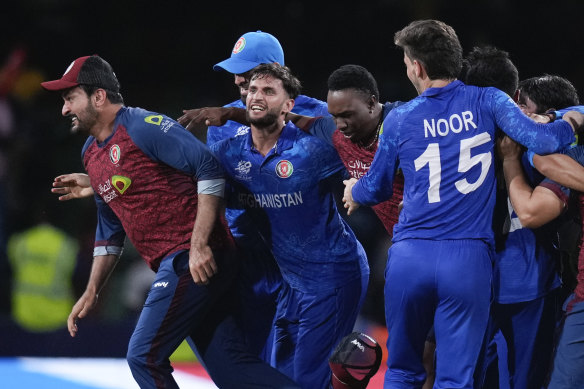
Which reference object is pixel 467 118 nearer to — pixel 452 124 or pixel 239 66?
pixel 452 124

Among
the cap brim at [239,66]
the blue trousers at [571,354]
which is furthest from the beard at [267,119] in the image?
the blue trousers at [571,354]

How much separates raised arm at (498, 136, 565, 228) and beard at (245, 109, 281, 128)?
138cm

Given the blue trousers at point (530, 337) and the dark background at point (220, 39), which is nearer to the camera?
the blue trousers at point (530, 337)

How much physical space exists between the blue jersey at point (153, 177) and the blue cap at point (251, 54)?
968mm

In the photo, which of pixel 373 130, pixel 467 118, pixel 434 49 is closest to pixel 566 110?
pixel 467 118

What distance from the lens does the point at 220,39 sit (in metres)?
12.5

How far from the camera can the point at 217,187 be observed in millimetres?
4590

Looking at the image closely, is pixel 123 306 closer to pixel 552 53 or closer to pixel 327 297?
pixel 327 297

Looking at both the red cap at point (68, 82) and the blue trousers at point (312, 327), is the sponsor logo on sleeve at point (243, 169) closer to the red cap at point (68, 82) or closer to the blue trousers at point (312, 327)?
the blue trousers at point (312, 327)

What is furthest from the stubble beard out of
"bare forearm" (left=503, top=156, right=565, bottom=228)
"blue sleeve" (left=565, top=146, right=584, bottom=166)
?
"blue sleeve" (left=565, top=146, right=584, bottom=166)

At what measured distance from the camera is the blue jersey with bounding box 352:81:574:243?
390 centimetres

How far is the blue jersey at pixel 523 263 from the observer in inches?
170

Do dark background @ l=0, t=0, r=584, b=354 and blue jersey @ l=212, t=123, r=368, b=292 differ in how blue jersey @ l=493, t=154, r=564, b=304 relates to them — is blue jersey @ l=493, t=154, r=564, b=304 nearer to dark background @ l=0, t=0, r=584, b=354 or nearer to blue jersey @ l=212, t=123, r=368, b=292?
blue jersey @ l=212, t=123, r=368, b=292

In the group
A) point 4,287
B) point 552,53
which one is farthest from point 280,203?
point 552,53
